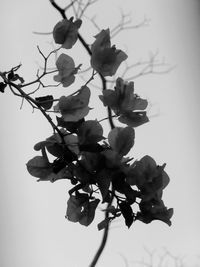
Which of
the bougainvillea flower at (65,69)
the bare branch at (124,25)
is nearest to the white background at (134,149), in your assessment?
the bare branch at (124,25)

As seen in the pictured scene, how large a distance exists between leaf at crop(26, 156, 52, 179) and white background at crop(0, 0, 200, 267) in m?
0.63

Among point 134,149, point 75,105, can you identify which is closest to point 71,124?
point 75,105

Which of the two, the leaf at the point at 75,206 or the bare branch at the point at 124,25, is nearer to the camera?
the leaf at the point at 75,206

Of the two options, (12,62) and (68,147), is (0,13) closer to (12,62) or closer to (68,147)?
(12,62)

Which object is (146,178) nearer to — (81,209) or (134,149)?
(81,209)

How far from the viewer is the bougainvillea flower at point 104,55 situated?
32cm

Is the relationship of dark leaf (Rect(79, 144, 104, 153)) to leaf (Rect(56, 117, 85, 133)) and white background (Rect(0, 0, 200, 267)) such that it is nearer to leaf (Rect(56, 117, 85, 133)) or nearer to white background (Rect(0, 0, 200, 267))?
leaf (Rect(56, 117, 85, 133))

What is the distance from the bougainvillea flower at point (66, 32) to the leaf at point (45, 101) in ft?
0.16

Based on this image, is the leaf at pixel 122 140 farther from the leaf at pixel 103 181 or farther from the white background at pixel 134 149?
the white background at pixel 134 149

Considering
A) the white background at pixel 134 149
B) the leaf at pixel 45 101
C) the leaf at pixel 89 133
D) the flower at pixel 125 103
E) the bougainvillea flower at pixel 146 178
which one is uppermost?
the white background at pixel 134 149

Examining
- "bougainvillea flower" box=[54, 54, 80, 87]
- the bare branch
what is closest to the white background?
the bare branch

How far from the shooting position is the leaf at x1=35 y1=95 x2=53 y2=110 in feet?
1.14

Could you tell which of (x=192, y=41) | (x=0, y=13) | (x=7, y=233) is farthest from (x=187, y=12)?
(x=7, y=233)

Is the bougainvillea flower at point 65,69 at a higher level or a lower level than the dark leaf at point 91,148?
higher
